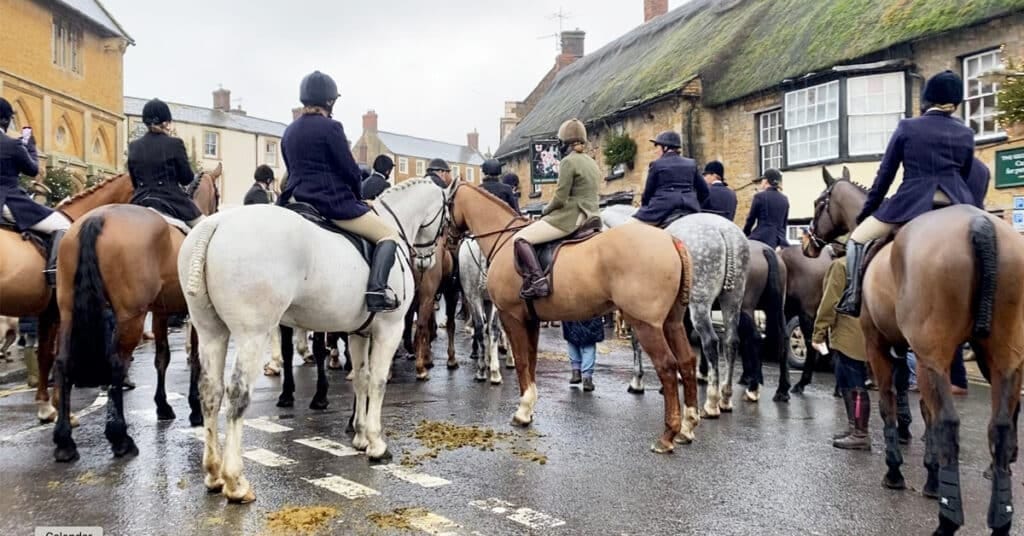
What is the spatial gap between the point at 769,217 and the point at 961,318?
6.08m

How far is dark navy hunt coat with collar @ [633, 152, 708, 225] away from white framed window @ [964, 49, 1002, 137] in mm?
9319

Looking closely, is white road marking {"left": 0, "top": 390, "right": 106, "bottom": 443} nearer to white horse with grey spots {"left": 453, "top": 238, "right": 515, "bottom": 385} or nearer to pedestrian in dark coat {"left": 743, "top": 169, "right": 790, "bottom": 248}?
white horse with grey spots {"left": 453, "top": 238, "right": 515, "bottom": 385}

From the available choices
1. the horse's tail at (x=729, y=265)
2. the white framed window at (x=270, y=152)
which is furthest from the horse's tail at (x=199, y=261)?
the white framed window at (x=270, y=152)

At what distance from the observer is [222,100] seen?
63.6 m

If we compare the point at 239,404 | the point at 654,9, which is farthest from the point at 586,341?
the point at 654,9

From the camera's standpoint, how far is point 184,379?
1036cm

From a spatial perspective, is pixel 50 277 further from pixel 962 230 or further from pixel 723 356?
pixel 962 230

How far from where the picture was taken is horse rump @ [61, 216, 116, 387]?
5.92 metres

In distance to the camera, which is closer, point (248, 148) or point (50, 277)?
point (50, 277)

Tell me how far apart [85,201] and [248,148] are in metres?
55.2

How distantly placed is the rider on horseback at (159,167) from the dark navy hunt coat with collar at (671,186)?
16.2 ft

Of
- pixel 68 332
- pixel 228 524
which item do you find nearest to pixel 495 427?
pixel 228 524

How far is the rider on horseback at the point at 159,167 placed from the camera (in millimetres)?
7008

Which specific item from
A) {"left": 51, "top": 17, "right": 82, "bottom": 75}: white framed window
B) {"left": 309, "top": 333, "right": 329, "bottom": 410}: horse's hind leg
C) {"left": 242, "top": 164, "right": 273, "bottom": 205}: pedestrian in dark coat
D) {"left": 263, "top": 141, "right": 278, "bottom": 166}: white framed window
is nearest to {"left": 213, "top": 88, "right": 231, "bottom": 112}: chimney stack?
{"left": 263, "top": 141, "right": 278, "bottom": 166}: white framed window
